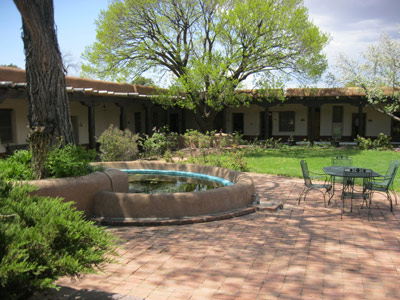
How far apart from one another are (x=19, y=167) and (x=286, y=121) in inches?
763

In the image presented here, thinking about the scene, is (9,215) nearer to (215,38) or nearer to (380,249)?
(380,249)

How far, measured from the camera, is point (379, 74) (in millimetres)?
20391

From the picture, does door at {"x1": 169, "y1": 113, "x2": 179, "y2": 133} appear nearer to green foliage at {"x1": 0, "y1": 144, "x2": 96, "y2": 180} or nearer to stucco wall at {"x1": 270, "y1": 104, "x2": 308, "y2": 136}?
stucco wall at {"x1": 270, "y1": 104, "x2": 308, "y2": 136}

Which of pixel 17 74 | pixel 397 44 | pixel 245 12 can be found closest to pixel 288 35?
pixel 245 12

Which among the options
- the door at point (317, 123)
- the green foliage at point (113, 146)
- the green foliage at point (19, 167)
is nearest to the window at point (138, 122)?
the green foliage at point (113, 146)

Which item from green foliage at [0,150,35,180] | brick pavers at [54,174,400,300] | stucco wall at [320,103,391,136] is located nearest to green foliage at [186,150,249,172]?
brick pavers at [54,174,400,300]

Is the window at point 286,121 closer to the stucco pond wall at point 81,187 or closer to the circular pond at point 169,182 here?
the circular pond at point 169,182

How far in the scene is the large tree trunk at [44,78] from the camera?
654cm

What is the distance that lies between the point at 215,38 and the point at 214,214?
13491mm

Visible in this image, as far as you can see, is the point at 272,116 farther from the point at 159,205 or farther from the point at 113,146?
the point at 159,205

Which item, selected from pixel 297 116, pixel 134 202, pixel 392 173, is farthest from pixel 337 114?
pixel 134 202

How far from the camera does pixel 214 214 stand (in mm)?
6363

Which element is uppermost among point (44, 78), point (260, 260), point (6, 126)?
point (44, 78)

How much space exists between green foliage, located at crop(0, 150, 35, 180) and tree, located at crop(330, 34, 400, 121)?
17863mm
